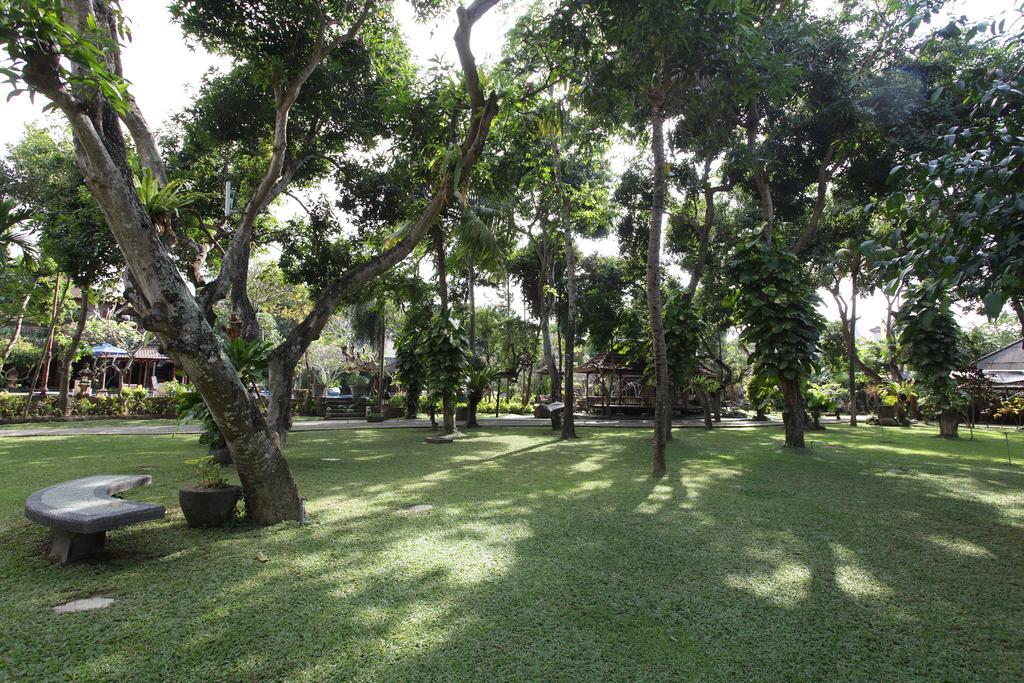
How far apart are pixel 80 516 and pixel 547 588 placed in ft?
10.3

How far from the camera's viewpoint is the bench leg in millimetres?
3803

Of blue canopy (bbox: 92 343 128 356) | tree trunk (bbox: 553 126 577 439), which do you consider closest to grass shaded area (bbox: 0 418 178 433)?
blue canopy (bbox: 92 343 128 356)

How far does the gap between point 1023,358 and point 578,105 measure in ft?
115

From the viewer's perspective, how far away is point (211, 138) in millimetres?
11062

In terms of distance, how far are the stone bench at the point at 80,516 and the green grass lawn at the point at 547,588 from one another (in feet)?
0.53

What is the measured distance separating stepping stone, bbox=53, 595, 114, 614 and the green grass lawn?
0.07 metres

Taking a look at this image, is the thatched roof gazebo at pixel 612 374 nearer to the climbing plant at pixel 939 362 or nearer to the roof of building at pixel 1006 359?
the climbing plant at pixel 939 362

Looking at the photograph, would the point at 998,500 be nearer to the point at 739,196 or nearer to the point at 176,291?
the point at 176,291

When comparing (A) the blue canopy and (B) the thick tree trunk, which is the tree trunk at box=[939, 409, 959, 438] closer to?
(B) the thick tree trunk

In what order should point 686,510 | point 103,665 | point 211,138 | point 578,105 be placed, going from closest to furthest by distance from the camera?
1. point 103,665
2. point 686,510
3. point 578,105
4. point 211,138

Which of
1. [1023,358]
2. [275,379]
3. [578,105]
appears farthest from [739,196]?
[1023,358]

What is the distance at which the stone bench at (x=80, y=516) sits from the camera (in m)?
3.50

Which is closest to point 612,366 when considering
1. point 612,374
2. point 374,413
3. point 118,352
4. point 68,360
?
point 612,374

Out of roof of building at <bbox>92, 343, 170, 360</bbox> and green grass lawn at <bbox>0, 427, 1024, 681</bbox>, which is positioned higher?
roof of building at <bbox>92, 343, 170, 360</bbox>
